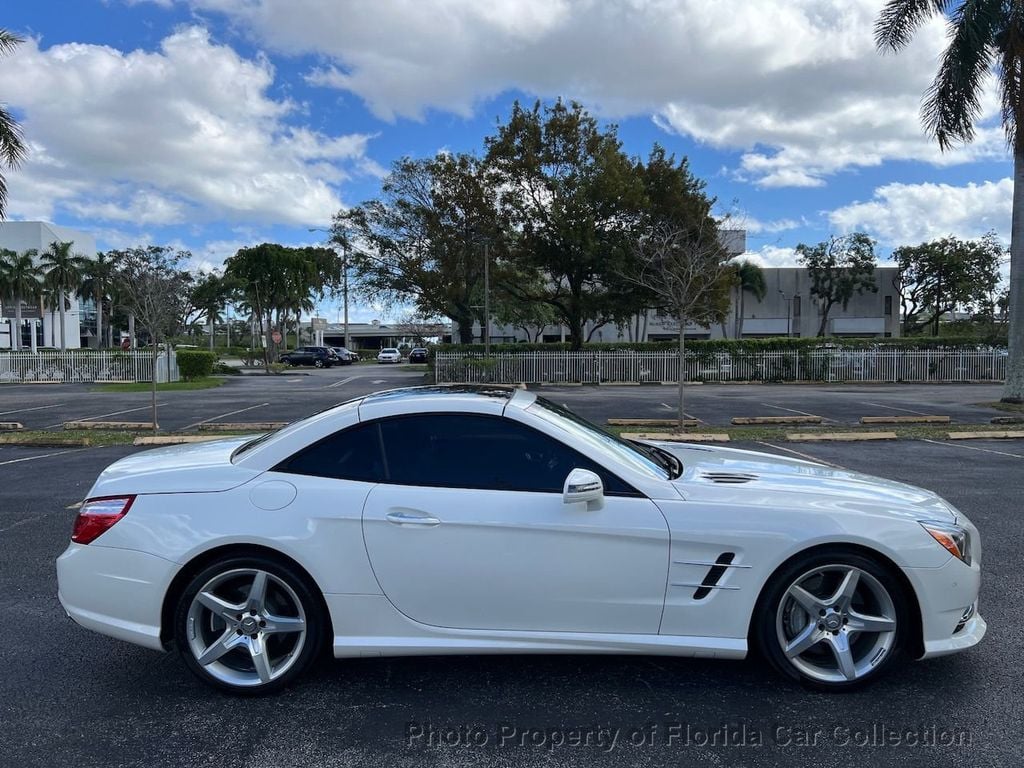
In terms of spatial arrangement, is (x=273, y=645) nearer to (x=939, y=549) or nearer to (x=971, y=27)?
(x=939, y=549)

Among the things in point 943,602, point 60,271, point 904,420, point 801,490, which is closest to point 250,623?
point 801,490

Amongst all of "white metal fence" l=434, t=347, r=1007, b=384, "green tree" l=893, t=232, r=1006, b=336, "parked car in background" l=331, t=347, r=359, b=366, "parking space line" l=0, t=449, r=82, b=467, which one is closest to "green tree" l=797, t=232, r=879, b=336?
"green tree" l=893, t=232, r=1006, b=336

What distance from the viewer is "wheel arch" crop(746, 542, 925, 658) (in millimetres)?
3326

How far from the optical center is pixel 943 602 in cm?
336

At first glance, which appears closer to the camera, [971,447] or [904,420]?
[971,447]

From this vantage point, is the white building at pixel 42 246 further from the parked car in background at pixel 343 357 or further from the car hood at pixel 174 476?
the car hood at pixel 174 476

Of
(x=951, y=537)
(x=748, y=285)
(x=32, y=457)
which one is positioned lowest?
(x=32, y=457)

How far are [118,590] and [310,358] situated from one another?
173 ft

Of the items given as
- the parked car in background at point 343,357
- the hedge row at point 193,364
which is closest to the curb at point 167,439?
the hedge row at point 193,364

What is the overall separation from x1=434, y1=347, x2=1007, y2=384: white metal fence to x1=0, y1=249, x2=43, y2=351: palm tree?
42.4 metres

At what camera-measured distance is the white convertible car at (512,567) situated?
3309 millimetres

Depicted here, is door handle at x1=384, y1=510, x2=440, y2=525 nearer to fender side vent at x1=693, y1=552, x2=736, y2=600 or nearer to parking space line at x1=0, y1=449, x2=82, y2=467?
fender side vent at x1=693, y1=552, x2=736, y2=600

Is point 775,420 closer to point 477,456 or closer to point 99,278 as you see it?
point 477,456

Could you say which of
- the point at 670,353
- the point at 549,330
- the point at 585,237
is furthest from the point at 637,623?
the point at 549,330
